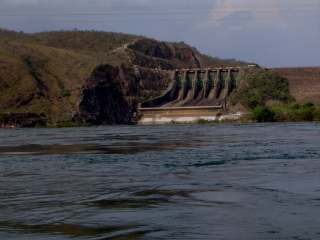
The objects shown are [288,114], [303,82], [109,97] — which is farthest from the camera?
[109,97]

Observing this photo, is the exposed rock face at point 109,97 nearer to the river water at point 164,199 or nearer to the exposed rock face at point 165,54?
the exposed rock face at point 165,54

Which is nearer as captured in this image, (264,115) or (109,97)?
(264,115)

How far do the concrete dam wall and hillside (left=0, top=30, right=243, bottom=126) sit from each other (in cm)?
467

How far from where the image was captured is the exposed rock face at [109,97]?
12214 centimetres

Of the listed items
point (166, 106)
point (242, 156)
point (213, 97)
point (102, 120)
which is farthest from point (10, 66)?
point (242, 156)

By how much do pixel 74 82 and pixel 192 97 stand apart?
2088 cm

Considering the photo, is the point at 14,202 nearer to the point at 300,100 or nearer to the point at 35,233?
the point at 35,233

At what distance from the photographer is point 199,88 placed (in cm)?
12825

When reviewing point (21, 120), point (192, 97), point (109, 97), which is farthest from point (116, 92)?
point (21, 120)

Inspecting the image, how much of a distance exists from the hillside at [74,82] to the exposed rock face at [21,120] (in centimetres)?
30

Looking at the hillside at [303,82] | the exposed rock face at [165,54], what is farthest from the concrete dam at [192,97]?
the exposed rock face at [165,54]

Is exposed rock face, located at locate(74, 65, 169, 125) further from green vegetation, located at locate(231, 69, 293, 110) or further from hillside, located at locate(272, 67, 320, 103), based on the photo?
hillside, located at locate(272, 67, 320, 103)

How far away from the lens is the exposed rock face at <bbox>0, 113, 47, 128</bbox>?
108750 mm

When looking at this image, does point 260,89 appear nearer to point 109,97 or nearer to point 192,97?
point 192,97
